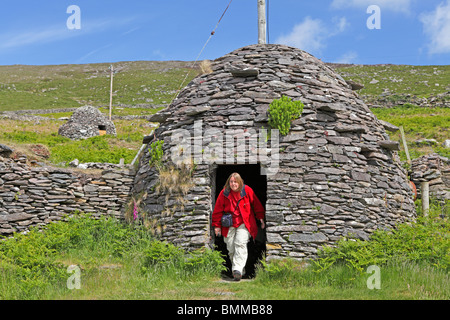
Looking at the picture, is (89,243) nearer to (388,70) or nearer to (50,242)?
(50,242)

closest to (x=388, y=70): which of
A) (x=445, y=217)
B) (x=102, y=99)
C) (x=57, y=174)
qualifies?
(x=102, y=99)

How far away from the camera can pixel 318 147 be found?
23.9ft

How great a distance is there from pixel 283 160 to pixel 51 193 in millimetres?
5047

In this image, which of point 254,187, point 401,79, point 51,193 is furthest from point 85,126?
point 401,79

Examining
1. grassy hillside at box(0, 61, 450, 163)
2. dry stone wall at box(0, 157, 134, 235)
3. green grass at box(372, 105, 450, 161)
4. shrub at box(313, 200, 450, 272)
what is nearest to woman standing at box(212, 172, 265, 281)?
shrub at box(313, 200, 450, 272)

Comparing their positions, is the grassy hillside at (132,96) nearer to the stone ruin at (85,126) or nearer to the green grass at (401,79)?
the green grass at (401,79)

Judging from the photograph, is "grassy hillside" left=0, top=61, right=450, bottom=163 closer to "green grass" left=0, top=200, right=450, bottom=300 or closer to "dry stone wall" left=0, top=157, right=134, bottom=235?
"dry stone wall" left=0, top=157, right=134, bottom=235

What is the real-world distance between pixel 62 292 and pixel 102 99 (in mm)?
52674

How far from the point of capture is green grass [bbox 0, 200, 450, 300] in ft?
17.3

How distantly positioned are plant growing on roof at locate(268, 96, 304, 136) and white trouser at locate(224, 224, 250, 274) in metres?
1.90

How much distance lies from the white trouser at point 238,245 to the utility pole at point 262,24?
14.6 ft

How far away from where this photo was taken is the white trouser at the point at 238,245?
6.61 m

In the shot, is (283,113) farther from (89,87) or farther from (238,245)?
(89,87)

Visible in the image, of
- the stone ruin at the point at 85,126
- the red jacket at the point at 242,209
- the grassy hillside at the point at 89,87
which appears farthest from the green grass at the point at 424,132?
the grassy hillside at the point at 89,87
